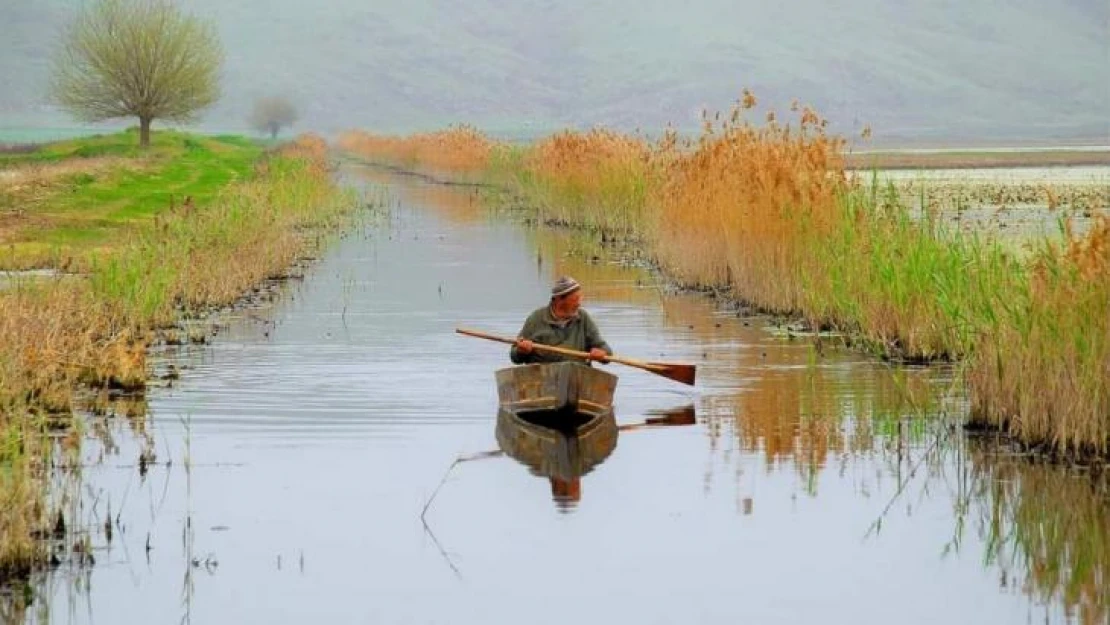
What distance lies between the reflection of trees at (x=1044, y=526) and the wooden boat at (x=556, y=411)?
2.94 meters

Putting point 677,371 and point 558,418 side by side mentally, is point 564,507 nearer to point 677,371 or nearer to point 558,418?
point 558,418

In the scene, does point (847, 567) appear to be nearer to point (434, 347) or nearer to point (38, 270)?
point (434, 347)

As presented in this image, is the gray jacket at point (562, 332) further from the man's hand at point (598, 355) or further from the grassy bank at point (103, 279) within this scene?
the grassy bank at point (103, 279)

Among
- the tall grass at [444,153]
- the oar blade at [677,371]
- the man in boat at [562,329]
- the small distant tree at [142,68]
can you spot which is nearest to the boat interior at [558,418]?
the man in boat at [562,329]

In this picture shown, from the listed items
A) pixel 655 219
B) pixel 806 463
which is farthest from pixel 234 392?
pixel 655 219

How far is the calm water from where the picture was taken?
11.3 m

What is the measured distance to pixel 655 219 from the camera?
114 feet

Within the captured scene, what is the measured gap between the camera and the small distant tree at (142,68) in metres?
80.2

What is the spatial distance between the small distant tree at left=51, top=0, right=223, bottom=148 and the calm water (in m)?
59.4

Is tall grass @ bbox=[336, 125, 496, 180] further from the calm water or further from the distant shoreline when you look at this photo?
the calm water

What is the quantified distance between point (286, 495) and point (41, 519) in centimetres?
209

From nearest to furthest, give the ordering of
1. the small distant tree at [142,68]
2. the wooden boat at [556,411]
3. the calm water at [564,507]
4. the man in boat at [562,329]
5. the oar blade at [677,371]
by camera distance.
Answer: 1. the calm water at [564,507]
2. the wooden boat at [556,411]
3. the man in boat at [562,329]
4. the oar blade at [677,371]
5. the small distant tree at [142,68]

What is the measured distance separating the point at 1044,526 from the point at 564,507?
291 centimetres

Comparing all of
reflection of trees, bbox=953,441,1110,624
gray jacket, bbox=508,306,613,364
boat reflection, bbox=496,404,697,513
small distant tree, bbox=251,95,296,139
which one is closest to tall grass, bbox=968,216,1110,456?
reflection of trees, bbox=953,441,1110,624
